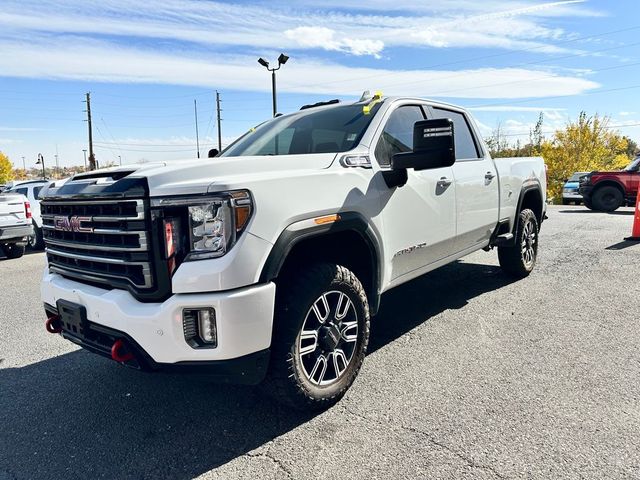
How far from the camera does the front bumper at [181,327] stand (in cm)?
231

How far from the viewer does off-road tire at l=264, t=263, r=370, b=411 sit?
259 centimetres

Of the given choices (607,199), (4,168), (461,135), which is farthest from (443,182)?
(4,168)

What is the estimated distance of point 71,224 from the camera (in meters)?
2.83

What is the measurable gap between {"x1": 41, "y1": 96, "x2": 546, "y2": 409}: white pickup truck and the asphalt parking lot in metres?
0.35

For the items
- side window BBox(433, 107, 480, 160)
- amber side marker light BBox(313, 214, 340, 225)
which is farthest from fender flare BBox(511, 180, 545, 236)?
amber side marker light BBox(313, 214, 340, 225)

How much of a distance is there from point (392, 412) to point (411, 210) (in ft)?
4.89

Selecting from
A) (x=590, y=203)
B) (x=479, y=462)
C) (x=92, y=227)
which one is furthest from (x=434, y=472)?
(x=590, y=203)

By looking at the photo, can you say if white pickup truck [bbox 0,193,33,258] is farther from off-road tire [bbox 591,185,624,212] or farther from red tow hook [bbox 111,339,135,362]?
off-road tire [bbox 591,185,624,212]

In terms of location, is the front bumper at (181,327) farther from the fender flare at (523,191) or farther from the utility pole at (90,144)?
the utility pole at (90,144)

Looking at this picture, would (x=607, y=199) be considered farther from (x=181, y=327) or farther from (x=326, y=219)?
(x=181, y=327)

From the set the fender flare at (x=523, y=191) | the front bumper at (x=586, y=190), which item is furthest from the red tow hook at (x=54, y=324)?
the front bumper at (x=586, y=190)

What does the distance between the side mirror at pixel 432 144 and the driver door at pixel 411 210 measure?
0.32 metres

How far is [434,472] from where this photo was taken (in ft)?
7.53

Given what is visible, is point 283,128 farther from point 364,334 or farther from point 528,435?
point 528,435
